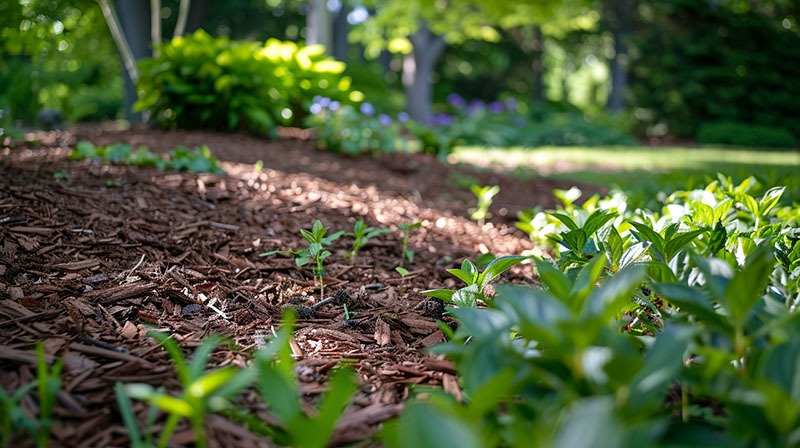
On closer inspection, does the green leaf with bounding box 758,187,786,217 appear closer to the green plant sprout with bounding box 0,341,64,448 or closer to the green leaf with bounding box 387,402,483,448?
the green leaf with bounding box 387,402,483,448

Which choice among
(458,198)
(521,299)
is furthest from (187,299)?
(458,198)

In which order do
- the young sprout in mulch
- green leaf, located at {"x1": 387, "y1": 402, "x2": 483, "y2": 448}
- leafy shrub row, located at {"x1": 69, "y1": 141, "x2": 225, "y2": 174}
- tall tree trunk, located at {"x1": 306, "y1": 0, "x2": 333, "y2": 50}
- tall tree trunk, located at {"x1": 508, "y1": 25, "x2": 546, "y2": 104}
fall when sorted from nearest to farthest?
green leaf, located at {"x1": 387, "y1": 402, "x2": 483, "y2": 448} < the young sprout in mulch < leafy shrub row, located at {"x1": 69, "y1": 141, "x2": 225, "y2": 174} < tall tree trunk, located at {"x1": 306, "y1": 0, "x2": 333, "y2": 50} < tall tree trunk, located at {"x1": 508, "y1": 25, "x2": 546, "y2": 104}

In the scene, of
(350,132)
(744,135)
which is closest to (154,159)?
(350,132)

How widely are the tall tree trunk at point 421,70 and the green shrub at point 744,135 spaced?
6.46m

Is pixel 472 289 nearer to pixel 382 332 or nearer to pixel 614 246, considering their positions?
pixel 382 332

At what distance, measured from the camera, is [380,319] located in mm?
1938

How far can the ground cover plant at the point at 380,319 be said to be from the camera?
95 cm

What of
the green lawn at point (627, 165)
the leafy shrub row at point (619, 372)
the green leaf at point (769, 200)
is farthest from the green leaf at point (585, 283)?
the green lawn at point (627, 165)

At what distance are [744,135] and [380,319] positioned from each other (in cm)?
1344

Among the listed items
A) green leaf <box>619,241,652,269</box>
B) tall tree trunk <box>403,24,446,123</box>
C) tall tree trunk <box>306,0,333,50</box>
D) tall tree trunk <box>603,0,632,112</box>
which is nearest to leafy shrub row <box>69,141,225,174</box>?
green leaf <box>619,241,652,269</box>

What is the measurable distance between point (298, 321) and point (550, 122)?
12506 mm

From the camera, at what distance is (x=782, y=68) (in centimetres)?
1459

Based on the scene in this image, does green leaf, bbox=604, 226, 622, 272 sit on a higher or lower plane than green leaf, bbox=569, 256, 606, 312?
lower

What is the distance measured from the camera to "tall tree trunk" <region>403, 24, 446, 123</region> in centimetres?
1434
